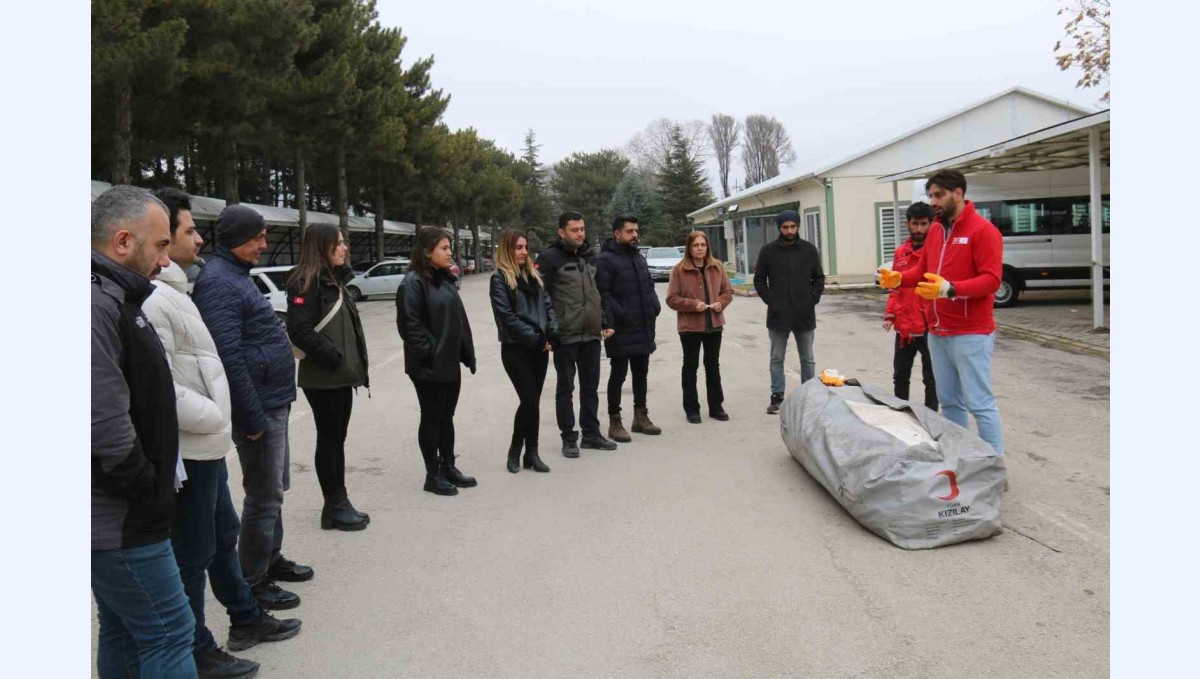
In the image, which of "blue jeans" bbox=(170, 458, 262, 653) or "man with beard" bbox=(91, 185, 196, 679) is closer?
"man with beard" bbox=(91, 185, 196, 679)

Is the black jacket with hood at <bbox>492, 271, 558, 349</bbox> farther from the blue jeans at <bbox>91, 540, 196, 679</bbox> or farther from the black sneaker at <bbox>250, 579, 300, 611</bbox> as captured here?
the blue jeans at <bbox>91, 540, 196, 679</bbox>

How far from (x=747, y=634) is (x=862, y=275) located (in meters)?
25.3

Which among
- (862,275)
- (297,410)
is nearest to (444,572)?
(297,410)

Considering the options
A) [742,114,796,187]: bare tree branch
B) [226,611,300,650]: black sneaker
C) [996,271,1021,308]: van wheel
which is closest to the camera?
[226,611,300,650]: black sneaker

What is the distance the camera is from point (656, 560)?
15.4ft

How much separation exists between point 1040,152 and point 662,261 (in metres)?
19.9

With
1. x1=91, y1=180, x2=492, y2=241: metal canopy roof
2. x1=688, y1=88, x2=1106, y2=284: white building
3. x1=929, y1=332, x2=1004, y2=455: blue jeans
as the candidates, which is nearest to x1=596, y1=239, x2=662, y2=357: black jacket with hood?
x1=929, y1=332, x2=1004, y2=455: blue jeans

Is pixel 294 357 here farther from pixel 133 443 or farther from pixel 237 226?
pixel 133 443

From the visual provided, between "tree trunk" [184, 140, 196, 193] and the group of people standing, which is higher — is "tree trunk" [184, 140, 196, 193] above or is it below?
above

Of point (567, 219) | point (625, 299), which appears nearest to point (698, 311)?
point (625, 299)

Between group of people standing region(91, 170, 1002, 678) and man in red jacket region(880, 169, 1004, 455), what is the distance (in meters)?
0.01

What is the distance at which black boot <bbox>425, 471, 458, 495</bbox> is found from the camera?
6.09m

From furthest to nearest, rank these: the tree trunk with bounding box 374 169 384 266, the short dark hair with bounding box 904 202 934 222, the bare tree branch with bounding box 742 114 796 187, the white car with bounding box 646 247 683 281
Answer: the bare tree branch with bounding box 742 114 796 187, the tree trunk with bounding box 374 169 384 266, the white car with bounding box 646 247 683 281, the short dark hair with bounding box 904 202 934 222

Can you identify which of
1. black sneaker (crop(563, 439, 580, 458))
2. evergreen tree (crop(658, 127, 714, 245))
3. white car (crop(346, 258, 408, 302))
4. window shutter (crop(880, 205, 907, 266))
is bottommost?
black sneaker (crop(563, 439, 580, 458))
